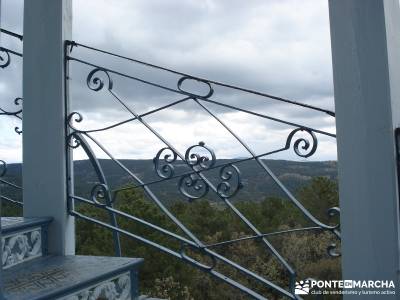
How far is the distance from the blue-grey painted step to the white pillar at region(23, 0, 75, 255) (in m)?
0.22

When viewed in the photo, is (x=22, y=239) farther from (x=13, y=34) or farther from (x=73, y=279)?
(x=13, y=34)

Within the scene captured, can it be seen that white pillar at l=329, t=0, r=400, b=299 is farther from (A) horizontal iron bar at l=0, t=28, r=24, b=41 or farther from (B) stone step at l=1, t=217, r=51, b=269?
(A) horizontal iron bar at l=0, t=28, r=24, b=41

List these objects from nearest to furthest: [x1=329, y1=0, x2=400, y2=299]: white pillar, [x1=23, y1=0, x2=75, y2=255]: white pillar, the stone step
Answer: [x1=329, y1=0, x2=400, y2=299]: white pillar → the stone step → [x1=23, y1=0, x2=75, y2=255]: white pillar

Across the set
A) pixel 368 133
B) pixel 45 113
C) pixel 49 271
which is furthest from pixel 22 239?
pixel 368 133

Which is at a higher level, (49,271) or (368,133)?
(368,133)

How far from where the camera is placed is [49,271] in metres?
1.54

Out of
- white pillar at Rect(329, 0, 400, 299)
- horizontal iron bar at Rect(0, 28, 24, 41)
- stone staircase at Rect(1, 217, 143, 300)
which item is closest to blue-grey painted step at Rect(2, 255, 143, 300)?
stone staircase at Rect(1, 217, 143, 300)

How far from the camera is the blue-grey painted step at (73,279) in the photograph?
1.31m

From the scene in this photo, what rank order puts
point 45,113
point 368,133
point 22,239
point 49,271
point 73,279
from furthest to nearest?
point 45,113 → point 22,239 → point 49,271 → point 73,279 → point 368,133

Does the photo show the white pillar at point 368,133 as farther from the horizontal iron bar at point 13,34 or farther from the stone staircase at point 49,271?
the horizontal iron bar at point 13,34

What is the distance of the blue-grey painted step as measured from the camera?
1.31 meters

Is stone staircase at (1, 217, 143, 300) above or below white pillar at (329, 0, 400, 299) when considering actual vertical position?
below

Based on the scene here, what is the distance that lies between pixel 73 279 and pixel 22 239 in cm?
36

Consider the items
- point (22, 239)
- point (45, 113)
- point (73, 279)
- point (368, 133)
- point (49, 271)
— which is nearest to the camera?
point (368, 133)
